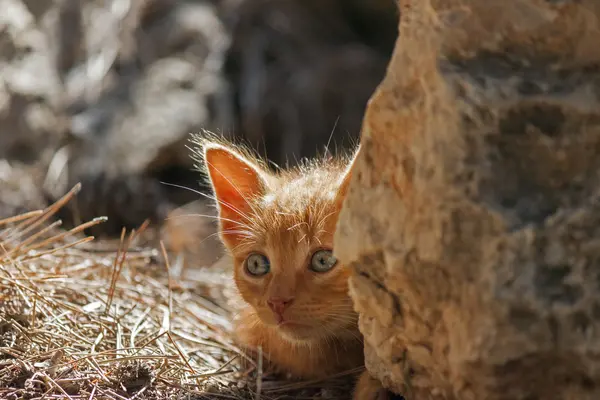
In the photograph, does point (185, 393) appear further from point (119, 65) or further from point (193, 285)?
point (119, 65)

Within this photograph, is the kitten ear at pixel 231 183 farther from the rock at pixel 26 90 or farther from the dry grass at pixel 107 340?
the rock at pixel 26 90

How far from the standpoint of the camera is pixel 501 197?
156 cm

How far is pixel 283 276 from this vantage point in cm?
240

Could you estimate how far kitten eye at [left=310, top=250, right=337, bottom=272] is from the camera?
238 centimetres

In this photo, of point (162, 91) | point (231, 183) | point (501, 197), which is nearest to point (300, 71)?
point (162, 91)

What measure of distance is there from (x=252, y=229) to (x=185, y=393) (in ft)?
2.03

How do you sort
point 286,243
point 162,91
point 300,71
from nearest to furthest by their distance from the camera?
point 286,243 < point 162,91 < point 300,71

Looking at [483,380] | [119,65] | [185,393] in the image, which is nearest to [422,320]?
[483,380]

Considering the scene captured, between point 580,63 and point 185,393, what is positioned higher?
point 580,63

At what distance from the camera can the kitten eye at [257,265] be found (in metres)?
2.55

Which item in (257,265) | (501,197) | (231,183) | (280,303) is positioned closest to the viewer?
(501,197)

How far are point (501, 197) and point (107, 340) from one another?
5.46 ft

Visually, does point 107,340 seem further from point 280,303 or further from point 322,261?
point 322,261

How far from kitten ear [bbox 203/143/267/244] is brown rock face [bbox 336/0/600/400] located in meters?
1.09
